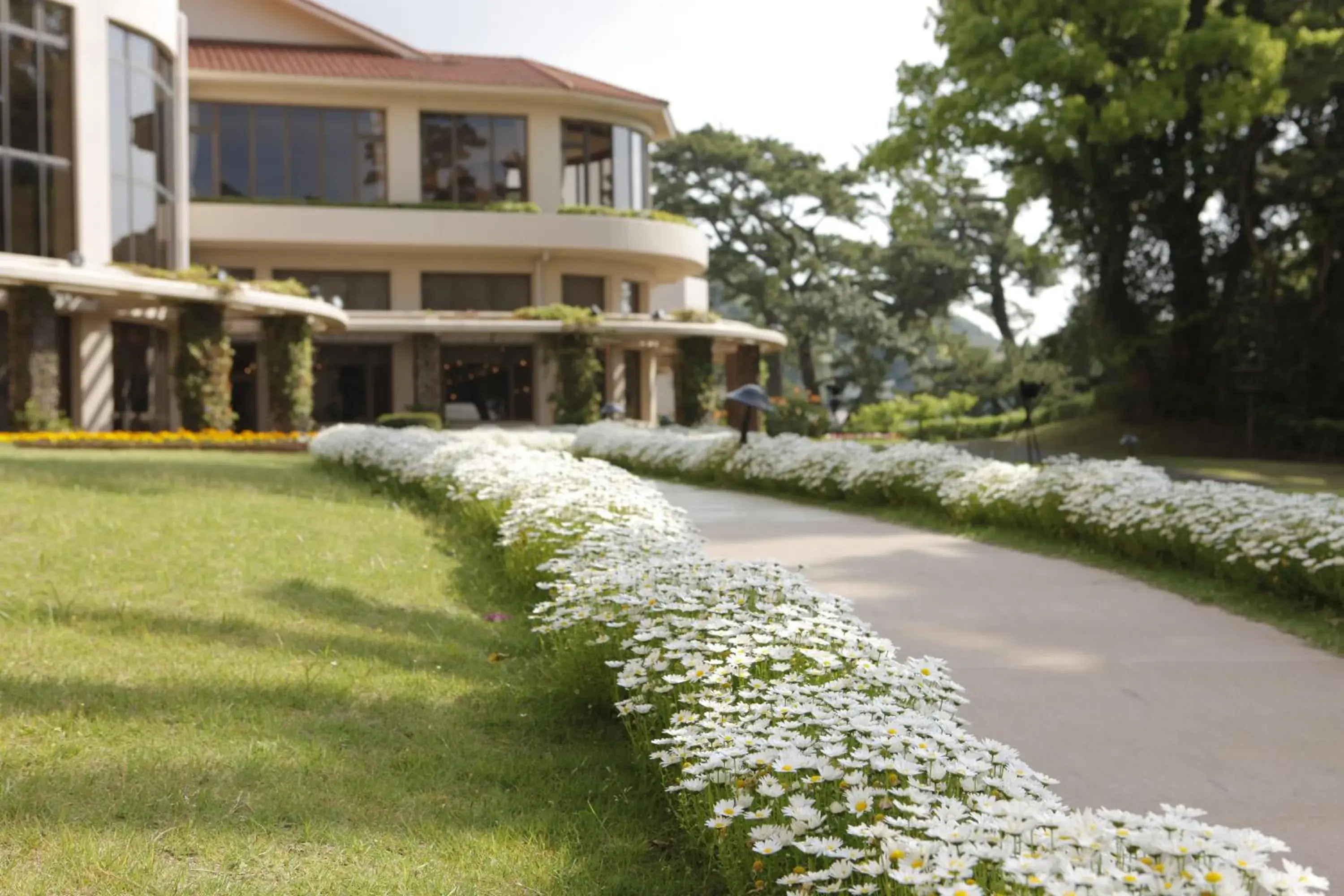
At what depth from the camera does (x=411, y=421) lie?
2945cm

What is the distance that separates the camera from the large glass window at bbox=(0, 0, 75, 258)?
2364cm

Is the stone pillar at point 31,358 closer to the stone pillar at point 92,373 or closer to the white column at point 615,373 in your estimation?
the stone pillar at point 92,373

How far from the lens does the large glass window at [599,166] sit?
39594 mm

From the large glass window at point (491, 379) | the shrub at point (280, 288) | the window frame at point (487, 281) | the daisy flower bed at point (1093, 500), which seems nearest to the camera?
the daisy flower bed at point (1093, 500)

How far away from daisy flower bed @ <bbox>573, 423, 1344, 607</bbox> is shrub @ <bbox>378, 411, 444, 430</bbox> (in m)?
10.8

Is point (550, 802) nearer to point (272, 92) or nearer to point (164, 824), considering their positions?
point (164, 824)

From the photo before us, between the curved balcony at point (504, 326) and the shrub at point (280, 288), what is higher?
the shrub at point (280, 288)

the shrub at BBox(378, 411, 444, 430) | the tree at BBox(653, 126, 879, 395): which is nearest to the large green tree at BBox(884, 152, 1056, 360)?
the tree at BBox(653, 126, 879, 395)

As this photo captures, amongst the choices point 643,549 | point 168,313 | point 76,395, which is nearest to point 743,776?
point 643,549

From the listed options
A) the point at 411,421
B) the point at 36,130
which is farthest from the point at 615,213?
the point at 36,130

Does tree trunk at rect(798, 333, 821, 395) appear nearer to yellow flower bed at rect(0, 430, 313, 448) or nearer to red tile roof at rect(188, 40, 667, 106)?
red tile roof at rect(188, 40, 667, 106)

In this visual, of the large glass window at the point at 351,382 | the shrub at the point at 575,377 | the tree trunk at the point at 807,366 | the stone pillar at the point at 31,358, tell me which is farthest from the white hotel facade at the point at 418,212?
the tree trunk at the point at 807,366

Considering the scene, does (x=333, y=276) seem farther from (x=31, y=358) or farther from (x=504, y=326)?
(x=31, y=358)

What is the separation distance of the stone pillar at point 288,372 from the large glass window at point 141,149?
3234mm
